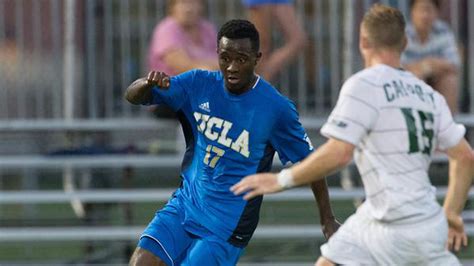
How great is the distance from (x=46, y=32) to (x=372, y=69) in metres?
5.25

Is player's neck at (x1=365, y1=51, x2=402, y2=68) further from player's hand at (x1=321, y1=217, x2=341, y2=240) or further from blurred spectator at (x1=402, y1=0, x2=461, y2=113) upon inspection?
blurred spectator at (x1=402, y1=0, x2=461, y2=113)

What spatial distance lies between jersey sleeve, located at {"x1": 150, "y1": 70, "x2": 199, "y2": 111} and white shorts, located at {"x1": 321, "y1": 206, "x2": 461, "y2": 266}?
148 centimetres

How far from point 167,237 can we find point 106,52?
3990 millimetres

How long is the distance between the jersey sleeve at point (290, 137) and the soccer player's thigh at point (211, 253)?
61 centimetres

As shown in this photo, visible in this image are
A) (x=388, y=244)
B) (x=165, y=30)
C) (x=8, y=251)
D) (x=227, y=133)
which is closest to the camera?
(x=388, y=244)

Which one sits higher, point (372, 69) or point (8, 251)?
point (372, 69)

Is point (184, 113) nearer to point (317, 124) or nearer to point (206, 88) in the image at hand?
point (206, 88)

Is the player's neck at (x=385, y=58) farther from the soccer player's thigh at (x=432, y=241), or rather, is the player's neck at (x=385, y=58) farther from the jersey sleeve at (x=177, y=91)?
the jersey sleeve at (x=177, y=91)

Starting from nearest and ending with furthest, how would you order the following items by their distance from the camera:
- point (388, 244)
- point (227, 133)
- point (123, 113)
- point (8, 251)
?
point (388, 244) → point (227, 133) → point (123, 113) → point (8, 251)

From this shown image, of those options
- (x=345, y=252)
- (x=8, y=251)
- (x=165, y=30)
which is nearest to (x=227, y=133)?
(x=345, y=252)

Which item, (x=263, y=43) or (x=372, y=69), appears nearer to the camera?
(x=372, y=69)

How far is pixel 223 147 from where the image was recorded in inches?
287

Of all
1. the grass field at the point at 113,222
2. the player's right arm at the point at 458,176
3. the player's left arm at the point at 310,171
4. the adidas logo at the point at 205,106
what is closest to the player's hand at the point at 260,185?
the player's left arm at the point at 310,171

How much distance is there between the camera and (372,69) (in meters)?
6.28
